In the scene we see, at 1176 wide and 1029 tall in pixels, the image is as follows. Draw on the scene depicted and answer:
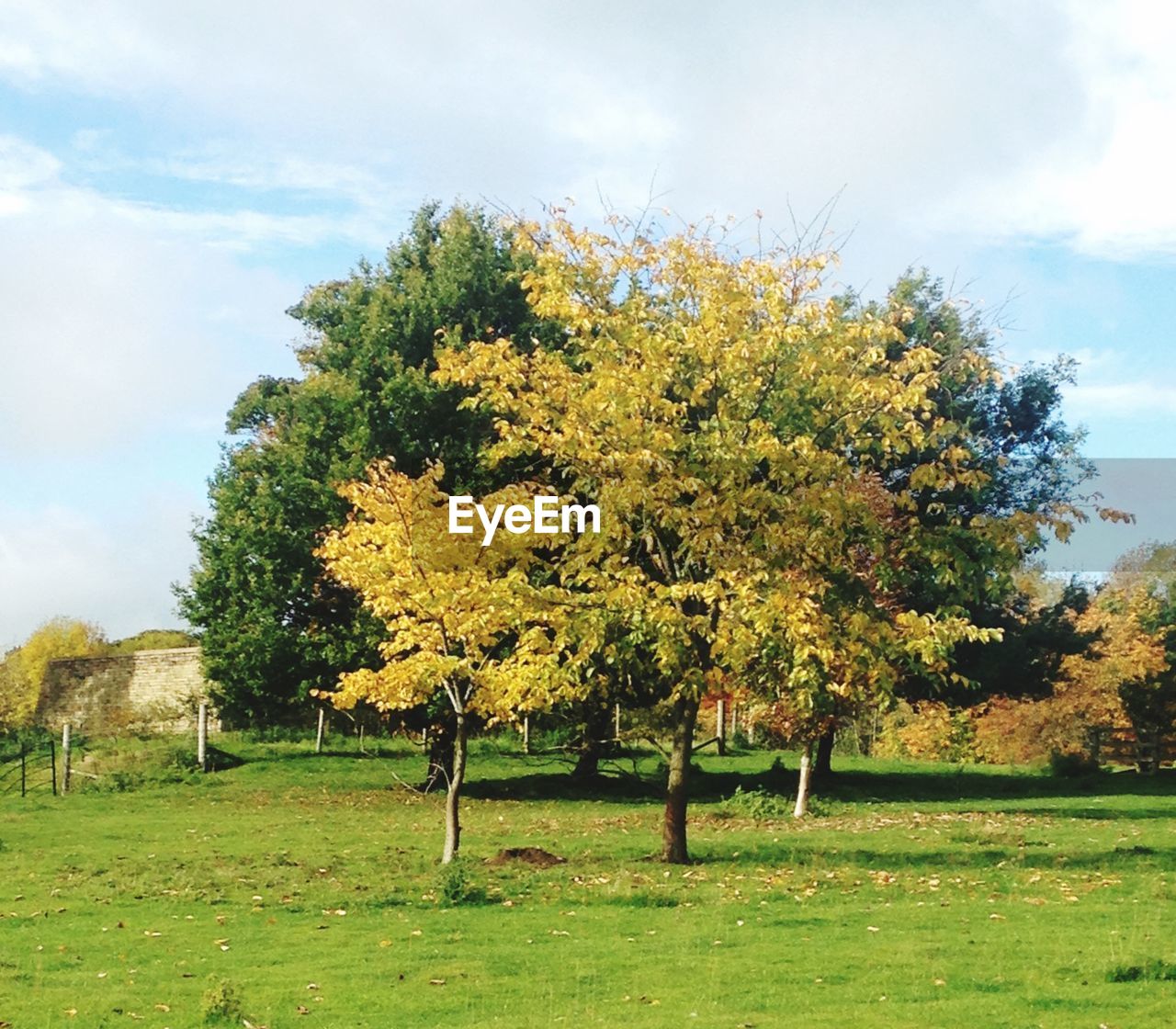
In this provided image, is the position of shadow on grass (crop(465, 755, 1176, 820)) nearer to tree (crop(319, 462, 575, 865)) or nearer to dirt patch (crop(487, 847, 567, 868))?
dirt patch (crop(487, 847, 567, 868))

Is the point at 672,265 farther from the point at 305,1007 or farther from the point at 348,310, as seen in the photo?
the point at 348,310

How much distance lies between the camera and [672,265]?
19578 millimetres

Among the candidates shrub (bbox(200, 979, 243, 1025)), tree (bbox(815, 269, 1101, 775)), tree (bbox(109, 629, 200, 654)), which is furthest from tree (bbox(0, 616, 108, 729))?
shrub (bbox(200, 979, 243, 1025))

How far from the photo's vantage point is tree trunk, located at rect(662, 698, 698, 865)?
63.4ft

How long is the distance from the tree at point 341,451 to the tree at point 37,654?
28.7 meters

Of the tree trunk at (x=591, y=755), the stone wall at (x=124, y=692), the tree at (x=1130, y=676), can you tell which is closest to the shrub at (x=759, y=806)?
the tree trunk at (x=591, y=755)

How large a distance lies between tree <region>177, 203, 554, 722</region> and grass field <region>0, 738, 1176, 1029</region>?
212 inches

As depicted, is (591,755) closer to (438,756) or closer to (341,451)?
(438,756)

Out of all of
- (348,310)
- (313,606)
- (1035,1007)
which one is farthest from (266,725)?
(1035,1007)

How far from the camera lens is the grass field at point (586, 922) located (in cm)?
1040

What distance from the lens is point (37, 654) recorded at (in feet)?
272

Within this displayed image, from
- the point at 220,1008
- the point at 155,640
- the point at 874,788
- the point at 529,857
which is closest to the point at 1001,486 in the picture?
the point at 874,788

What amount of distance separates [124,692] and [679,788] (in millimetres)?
38745

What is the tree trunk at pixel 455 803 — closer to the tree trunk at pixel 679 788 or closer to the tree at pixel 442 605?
the tree at pixel 442 605
